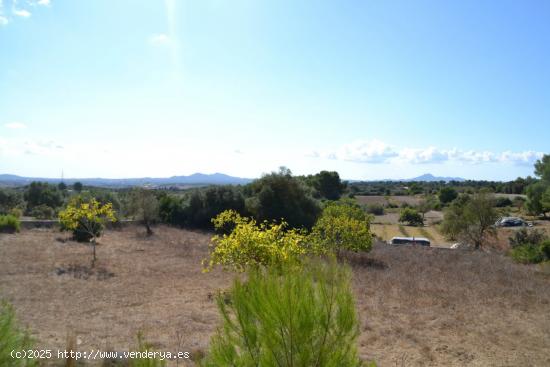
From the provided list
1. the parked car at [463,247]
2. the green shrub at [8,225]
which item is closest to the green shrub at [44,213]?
the green shrub at [8,225]

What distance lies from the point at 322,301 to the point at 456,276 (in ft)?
39.2

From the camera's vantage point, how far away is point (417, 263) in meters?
15.4

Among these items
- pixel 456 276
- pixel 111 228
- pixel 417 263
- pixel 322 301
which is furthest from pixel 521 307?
pixel 111 228

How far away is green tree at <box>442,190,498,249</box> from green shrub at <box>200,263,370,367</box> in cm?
2416

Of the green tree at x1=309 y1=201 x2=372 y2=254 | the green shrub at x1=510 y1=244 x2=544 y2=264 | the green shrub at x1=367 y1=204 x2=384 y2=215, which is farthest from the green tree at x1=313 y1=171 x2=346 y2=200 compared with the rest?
the green tree at x1=309 y1=201 x2=372 y2=254

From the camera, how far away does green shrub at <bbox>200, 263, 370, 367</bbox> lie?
2.65 metres

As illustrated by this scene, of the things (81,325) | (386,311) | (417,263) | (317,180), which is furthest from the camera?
(317,180)

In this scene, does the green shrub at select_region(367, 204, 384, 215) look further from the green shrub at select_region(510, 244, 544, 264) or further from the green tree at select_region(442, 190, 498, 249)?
the green shrub at select_region(510, 244, 544, 264)

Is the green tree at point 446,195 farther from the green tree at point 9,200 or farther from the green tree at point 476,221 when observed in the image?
the green tree at point 9,200

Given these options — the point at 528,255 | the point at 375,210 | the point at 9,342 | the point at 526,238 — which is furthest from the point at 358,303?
the point at 375,210

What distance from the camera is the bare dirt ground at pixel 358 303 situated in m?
6.75

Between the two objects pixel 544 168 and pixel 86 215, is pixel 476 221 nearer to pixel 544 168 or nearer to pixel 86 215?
pixel 544 168

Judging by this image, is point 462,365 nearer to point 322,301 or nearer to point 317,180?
point 322,301

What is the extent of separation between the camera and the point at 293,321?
2631 millimetres
